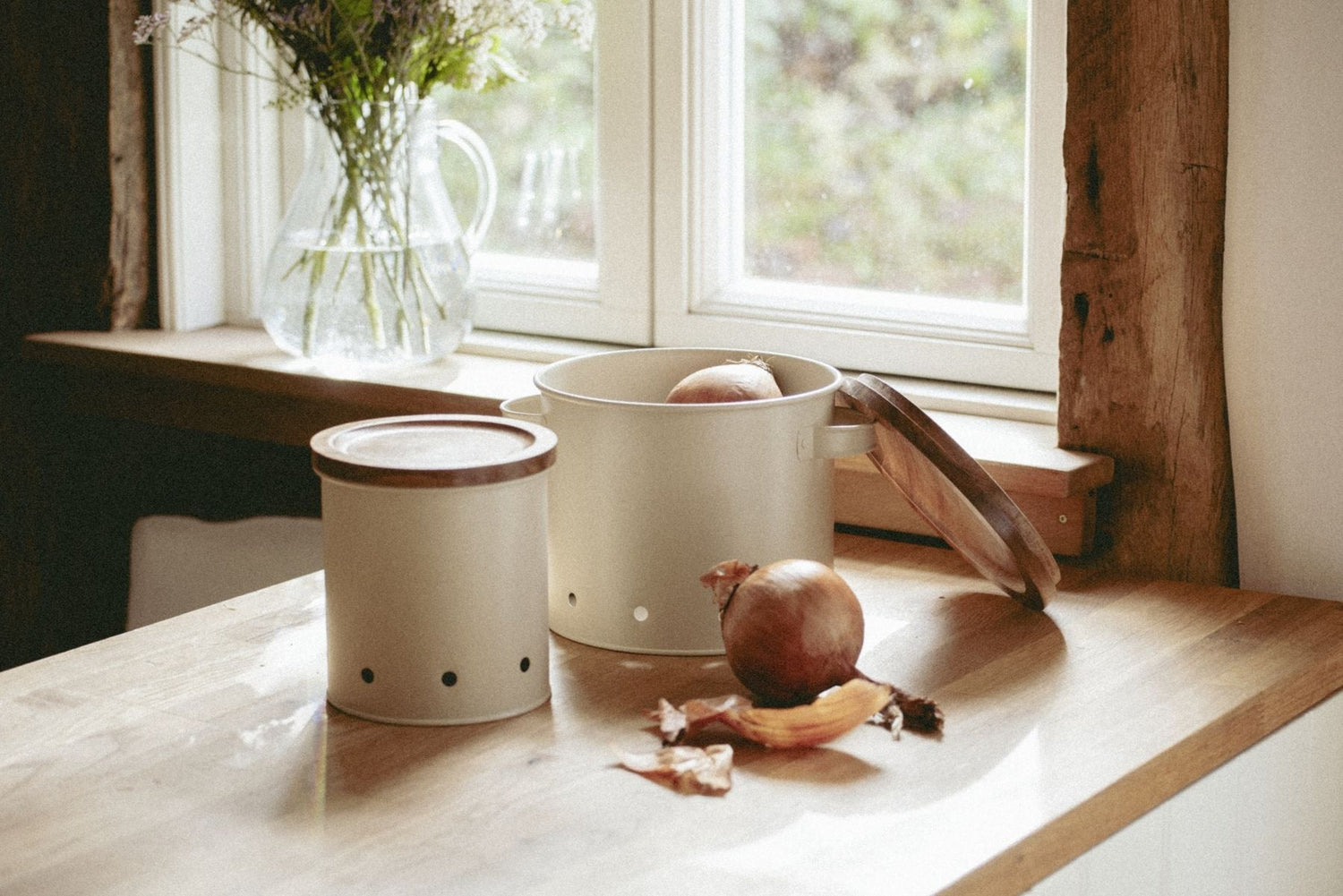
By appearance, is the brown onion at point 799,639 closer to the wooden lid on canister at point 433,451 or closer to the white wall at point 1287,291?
the wooden lid on canister at point 433,451

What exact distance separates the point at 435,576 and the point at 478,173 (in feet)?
2.80

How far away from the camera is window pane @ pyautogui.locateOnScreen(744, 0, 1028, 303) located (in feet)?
4.81

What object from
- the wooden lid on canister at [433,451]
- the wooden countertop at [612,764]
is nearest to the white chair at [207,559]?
the wooden countertop at [612,764]

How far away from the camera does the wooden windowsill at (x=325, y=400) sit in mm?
1291

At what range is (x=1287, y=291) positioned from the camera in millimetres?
1225

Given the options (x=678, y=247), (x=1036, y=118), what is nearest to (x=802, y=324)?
(x=678, y=247)

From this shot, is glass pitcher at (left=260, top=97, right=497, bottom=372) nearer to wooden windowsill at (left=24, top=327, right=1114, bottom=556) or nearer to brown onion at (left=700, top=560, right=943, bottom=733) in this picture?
wooden windowsill at (left=24, top=327, right=1114, bottom=556)

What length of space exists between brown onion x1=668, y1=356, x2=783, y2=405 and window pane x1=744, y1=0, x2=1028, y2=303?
0.45 meters

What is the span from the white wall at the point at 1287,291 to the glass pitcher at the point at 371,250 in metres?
0.77

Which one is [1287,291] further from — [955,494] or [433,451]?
[433,451]

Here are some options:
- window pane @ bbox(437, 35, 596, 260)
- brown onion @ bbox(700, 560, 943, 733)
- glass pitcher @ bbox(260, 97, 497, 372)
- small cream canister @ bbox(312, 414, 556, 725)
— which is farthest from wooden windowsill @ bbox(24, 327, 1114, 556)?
small cream canister @ bbox(312, 414, 556, 725)

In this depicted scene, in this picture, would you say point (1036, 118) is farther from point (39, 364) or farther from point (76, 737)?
point (39, 364)

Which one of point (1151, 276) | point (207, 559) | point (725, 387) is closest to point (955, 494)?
point (725, 387)

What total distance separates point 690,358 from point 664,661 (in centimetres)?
25
